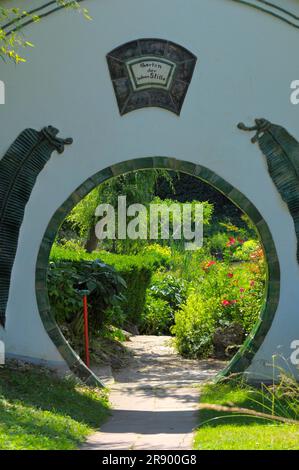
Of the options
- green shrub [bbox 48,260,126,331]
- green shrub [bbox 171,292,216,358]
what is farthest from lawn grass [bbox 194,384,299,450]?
green shrub [bbox 171,292,216,358]

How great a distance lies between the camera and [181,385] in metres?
10.0

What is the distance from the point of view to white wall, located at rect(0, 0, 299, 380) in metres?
8.91

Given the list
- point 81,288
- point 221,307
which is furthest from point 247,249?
point 81,288

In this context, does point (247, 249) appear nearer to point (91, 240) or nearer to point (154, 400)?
point (154, 400)

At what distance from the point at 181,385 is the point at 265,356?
4.80 feet

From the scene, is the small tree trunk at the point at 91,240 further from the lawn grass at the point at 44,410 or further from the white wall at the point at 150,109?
the lawn grass at the point at 44,410

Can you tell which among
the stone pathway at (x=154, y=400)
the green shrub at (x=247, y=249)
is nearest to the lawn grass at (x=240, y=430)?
the stone pathway at (x=154, y=400)

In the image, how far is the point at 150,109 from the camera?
8953mm

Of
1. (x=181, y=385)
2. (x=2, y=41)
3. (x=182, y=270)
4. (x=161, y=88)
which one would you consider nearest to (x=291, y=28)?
(x=161, y=88)

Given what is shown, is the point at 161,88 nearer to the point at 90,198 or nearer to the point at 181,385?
the point at 181,385

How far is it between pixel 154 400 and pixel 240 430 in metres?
2.61

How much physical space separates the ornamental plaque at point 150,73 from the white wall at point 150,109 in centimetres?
8

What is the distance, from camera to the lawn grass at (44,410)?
591 cm

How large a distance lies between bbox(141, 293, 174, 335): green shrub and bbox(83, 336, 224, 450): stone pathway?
1.30m
